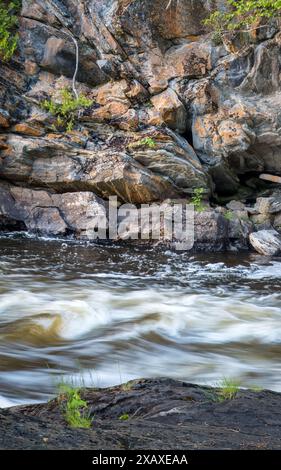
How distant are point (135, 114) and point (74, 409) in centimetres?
1147

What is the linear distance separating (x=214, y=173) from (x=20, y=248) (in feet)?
21.7

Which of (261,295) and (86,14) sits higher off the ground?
(86,14)

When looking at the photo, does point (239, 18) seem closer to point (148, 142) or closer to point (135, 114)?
point (135, 114)

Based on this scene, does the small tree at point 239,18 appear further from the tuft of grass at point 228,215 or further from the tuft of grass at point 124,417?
the tuft of grass at point 124,417

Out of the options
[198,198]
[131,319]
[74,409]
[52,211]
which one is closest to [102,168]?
[52,211]

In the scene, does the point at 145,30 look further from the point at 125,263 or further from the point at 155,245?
the point at 125,263

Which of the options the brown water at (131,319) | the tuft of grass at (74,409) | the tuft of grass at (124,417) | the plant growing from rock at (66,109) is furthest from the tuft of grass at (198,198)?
the tuft of grass at (124,417)

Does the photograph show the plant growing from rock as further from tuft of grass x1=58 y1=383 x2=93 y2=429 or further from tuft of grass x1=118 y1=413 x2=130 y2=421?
tuft of grass x1=118 y1=413 x2=130 y2=421

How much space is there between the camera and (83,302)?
642cm

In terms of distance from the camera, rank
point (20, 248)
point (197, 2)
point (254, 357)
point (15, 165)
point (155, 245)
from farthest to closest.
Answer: point (197, 2), point (15, 165), point (155, 245), point (20, 248), point (254, 357)

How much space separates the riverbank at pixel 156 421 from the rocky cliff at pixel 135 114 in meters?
8.60

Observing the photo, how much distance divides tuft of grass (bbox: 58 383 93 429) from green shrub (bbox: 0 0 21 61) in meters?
12.4

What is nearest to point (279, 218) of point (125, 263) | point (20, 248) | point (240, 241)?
point (240, 241)

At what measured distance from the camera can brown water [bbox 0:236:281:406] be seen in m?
4.17
